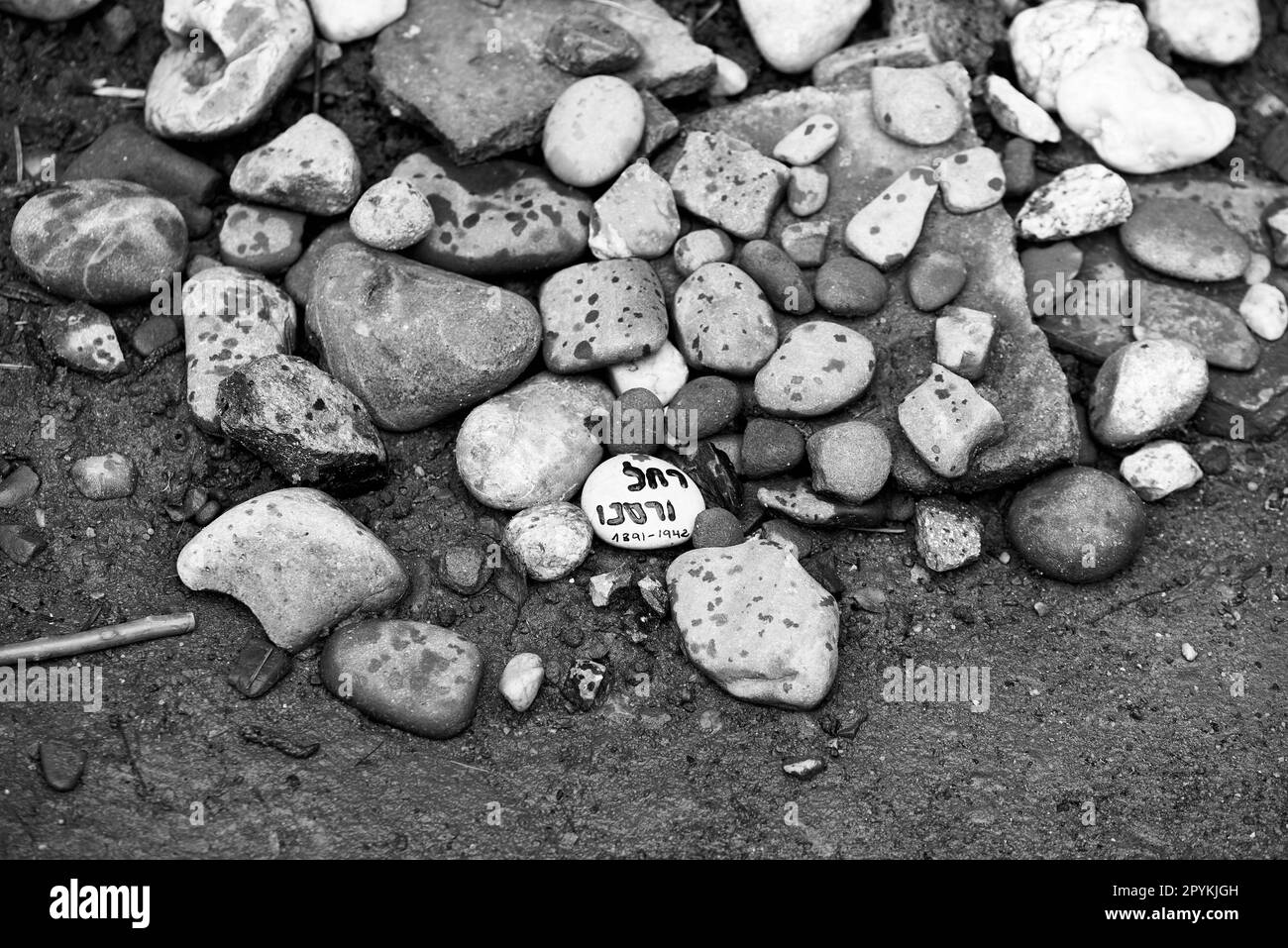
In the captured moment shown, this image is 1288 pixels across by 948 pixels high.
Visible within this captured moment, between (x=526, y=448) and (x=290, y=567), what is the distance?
96cm

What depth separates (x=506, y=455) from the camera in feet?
14.9

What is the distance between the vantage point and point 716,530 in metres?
4.47

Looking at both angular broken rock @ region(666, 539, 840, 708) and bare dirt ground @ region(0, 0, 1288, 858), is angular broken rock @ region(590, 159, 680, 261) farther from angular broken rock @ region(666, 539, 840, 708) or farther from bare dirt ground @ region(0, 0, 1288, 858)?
angular broken rock @ region(666, 539, 840, 708)

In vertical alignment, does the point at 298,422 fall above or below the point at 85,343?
above

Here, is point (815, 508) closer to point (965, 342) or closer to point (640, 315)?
point (965, 342)

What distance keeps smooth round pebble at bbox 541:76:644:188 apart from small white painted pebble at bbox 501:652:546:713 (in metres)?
2.09

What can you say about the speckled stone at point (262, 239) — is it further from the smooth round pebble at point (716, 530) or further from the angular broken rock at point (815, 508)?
the angular broken rock at point (815, 508)

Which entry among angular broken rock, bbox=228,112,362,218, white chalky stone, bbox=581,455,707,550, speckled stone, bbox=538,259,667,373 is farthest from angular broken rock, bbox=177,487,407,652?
angular broken rock, bbox=228,112,362,218

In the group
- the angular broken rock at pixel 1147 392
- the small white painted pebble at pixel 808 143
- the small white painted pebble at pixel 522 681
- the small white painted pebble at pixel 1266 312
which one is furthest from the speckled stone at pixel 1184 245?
the small white painted pebble at pixel 522 681

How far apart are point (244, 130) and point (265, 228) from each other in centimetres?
51

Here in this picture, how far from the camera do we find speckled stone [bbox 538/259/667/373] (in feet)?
15.4

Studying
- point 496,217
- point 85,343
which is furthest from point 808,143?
point 85,343

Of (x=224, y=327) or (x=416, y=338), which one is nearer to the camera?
(x=416, y=338)

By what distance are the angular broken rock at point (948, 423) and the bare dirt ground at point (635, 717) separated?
0.36 metres
